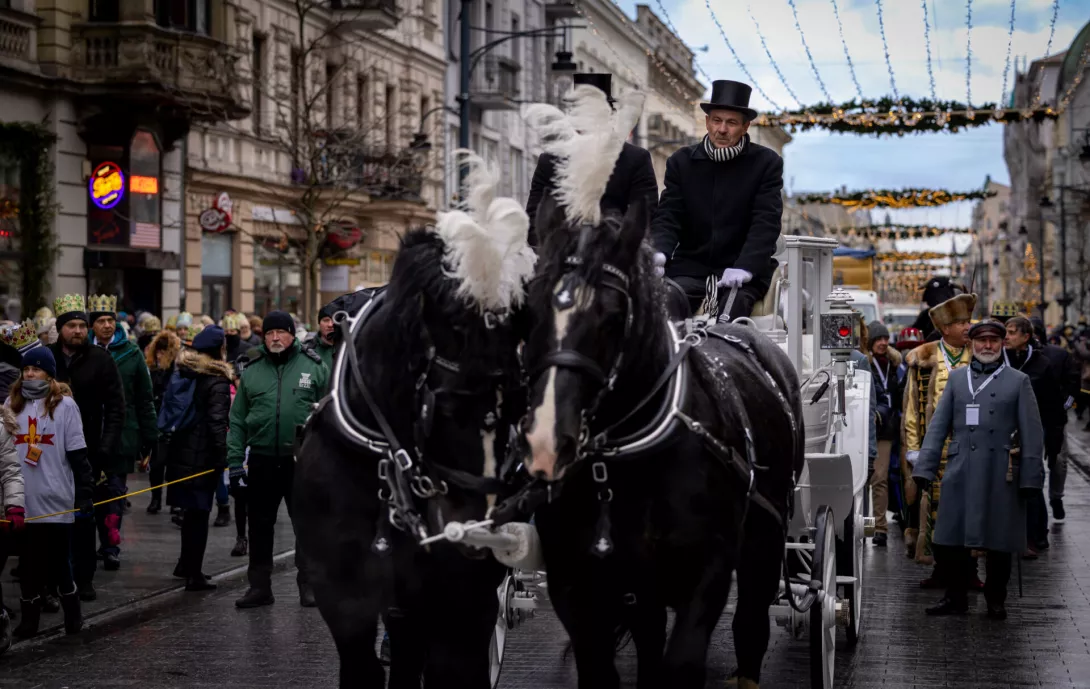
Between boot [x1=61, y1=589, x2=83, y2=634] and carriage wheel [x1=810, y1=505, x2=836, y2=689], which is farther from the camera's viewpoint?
boot [x1=61, y1=589, x2=83, y2=634]

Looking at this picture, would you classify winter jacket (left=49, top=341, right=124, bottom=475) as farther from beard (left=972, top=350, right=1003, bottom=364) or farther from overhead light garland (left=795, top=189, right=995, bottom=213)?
overhead light garland (left=795, top=189, right=995, bottom=213)

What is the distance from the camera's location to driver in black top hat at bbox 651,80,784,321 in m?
7.80

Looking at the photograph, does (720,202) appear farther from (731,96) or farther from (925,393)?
(925,393)

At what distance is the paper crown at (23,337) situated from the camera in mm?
10930

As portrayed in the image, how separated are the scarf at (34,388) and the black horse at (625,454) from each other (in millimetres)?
5306

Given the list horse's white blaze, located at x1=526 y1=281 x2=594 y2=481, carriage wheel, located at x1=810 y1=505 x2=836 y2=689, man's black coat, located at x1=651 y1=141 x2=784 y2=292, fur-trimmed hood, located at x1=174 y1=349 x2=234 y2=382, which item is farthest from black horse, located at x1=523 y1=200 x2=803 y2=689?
A: fur-trimmed hood, located at x1=174 y1=349 x2=234 y2=382

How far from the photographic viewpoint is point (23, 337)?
11.0 meters

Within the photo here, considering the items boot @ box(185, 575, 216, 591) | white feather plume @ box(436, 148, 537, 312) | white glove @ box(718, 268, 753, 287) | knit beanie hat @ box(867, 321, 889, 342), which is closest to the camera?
white feather plume @ box(436, 148, 537, 312)

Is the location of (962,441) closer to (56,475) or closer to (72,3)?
(56,475)

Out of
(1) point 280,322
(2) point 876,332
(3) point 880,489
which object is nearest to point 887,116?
(2) point 876,332

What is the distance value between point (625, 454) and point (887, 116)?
20.6 metres

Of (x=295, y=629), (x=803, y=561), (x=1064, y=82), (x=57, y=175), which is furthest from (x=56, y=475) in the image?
(x=1064, y=82)

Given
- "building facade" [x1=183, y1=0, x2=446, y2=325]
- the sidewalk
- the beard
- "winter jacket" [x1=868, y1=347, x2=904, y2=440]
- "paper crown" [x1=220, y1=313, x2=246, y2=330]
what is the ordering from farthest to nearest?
"building facade" [x1=183, y1=0, x2=446, y2=325]
"paper crown" [x1=220, y1=313, x2=246, y2=330]
"winter jacket" [x1=868, y1=347, x2=904, y2=440]
the sidewalk
the beard

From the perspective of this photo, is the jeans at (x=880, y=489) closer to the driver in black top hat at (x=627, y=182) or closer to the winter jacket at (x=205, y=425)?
the winter jacket at (x=205, y=425)
